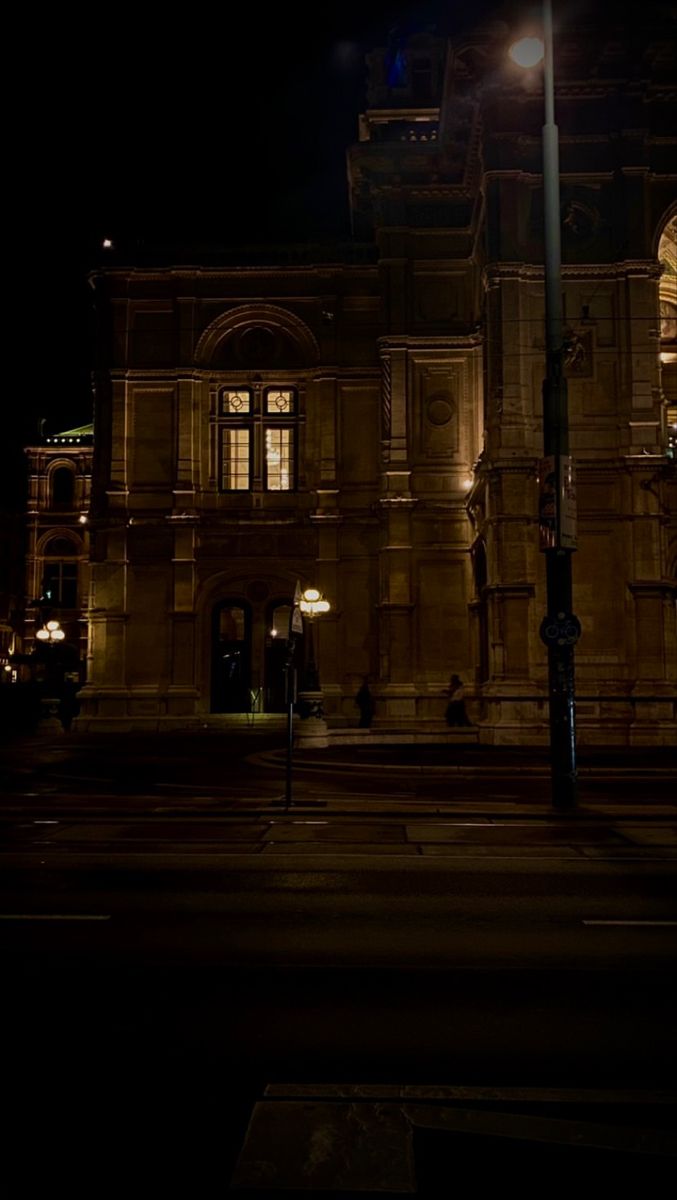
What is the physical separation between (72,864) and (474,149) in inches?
1152

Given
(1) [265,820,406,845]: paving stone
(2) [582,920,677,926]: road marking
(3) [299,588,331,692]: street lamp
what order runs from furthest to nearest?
1. (3) [299,588,331,692]: street lamp
2. (1) [265,820,406,845]: paving stone
3. (2) [582,920,677,926]: road marking

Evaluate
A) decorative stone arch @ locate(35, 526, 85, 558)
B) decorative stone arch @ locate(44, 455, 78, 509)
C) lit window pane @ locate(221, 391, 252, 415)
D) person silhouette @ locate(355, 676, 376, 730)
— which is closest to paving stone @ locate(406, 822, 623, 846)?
person silhouette @ locate(355, 676, 376, 730)

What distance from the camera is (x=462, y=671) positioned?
119 ft

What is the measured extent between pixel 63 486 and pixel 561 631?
177 feet

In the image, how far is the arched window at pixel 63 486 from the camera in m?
65.1

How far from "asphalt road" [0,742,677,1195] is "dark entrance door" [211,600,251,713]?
1002 inches

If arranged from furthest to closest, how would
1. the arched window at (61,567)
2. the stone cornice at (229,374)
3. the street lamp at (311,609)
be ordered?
the arched window at (61,567)
the stone cornice at (229,374)
the street lamp at (311,609)

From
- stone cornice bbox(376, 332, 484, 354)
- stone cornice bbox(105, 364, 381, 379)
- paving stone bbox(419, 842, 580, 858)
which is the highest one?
stone cornice bbox(376, 332, 484, 354)

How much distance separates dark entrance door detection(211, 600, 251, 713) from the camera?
129ft

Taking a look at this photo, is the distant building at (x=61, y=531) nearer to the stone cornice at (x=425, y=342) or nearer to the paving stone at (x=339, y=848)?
the stone cornice at (x=425, y=342)

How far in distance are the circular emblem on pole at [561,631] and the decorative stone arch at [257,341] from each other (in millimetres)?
25502

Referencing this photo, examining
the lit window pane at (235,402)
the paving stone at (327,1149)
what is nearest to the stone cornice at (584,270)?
the lit window pane at (235,402)

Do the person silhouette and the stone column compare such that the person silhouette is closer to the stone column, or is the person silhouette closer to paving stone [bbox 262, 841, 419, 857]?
the stone column

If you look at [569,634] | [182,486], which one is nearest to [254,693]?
[182,486]
